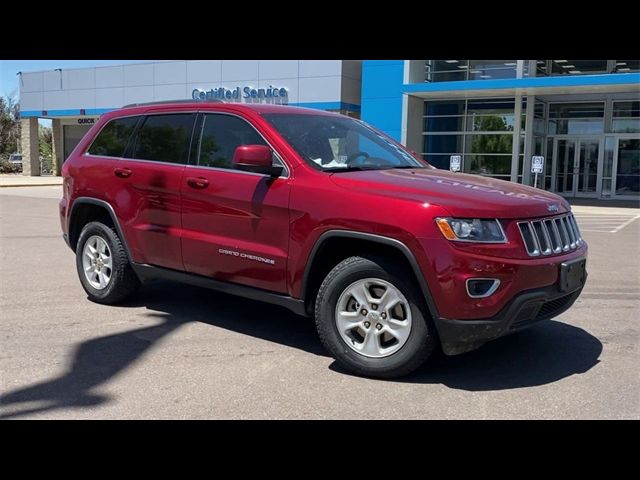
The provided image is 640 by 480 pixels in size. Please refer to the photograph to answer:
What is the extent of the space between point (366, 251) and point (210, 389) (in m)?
1.42

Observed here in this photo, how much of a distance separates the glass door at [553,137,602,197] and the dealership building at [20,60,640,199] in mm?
39

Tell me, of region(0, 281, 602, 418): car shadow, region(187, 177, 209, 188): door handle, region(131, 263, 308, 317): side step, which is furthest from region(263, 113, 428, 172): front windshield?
region(0, 281, 602, 418): car shadow

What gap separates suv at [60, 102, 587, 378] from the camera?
158 inches

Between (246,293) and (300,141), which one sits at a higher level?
(300,141)

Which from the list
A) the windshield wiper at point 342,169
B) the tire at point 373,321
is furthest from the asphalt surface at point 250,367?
the windshield wiper at point 342,169

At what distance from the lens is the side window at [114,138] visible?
6.21 metres

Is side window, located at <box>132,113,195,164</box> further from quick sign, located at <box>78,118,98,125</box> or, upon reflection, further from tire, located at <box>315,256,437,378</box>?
quick sign, located at <box>78,118,98,125</box>

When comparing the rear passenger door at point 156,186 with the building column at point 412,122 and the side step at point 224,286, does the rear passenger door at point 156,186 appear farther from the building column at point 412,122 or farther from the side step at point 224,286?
the building column at point 412,122

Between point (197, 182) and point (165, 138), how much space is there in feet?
2.66

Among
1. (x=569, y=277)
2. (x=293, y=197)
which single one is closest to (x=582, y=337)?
(x=569, y=277)

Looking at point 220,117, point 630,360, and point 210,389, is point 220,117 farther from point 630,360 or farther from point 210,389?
point 630,360

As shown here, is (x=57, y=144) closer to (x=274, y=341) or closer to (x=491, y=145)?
(x=491, y=145)

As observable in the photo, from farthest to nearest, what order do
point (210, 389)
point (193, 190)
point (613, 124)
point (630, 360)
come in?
point (613, 124), point (193, 190), point (630, 360), point (210, 389)

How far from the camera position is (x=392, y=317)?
4.34 m
